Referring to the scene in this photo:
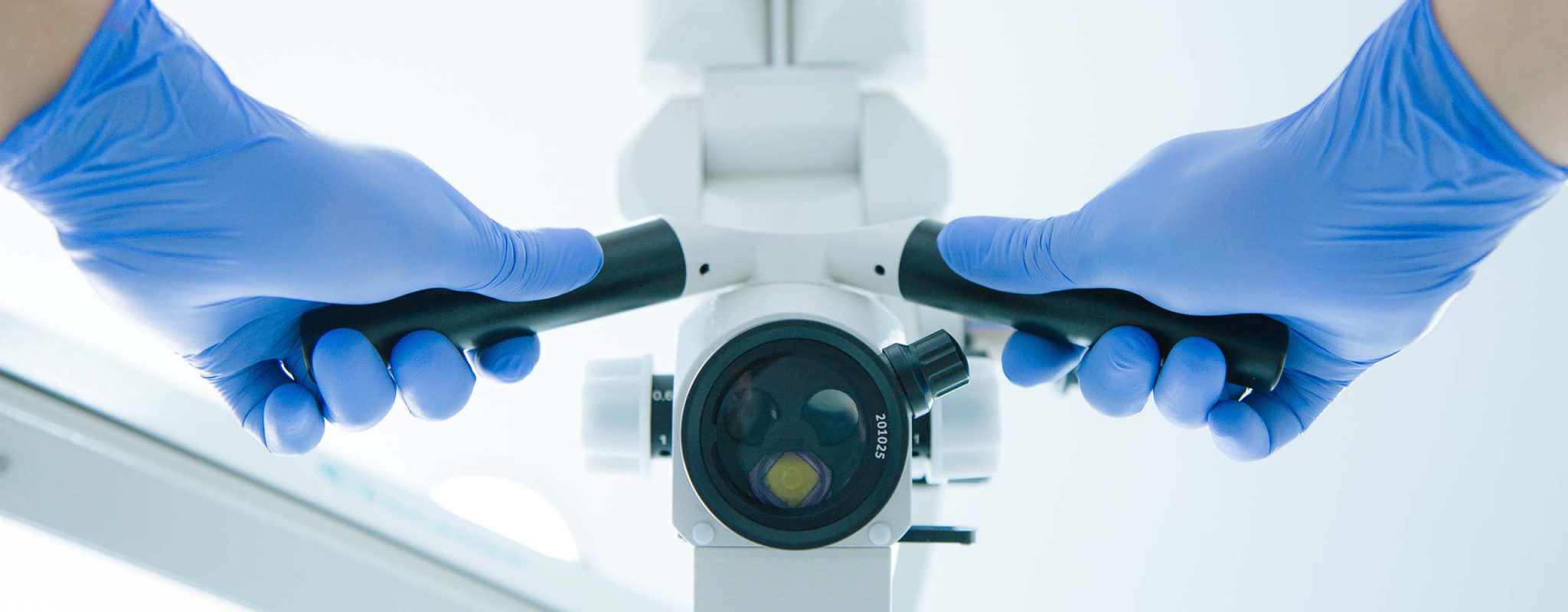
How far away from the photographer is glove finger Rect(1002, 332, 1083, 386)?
87 centimetres

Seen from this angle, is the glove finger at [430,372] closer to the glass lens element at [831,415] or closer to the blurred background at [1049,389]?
the glass lens element at [831,415]

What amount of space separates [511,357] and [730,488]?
262mm

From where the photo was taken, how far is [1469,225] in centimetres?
66

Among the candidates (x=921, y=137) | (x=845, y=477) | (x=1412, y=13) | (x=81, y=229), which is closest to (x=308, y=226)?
(x=81, y=229)

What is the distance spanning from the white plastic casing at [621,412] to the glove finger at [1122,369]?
1.14 ft

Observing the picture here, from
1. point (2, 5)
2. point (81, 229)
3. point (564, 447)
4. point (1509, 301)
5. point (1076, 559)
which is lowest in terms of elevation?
point (1076, 559)

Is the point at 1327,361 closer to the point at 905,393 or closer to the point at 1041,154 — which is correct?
the point at 905,393

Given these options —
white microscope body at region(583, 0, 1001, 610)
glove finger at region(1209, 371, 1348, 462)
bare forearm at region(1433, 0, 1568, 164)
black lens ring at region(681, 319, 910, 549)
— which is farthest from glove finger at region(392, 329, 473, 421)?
bare forearm at region(1433, 0, 1568, 164)

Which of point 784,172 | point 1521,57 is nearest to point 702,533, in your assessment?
point 784,172

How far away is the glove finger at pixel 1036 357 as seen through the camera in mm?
866

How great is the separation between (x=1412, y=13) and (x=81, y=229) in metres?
0.87

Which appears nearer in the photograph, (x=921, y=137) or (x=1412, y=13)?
(x=1412, y=13)

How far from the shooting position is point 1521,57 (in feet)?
1.77

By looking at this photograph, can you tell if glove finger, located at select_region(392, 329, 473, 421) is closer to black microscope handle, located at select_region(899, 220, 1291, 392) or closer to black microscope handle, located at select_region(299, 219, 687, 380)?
black microscope handle, located at select_region(299, 219, 687, 380)
